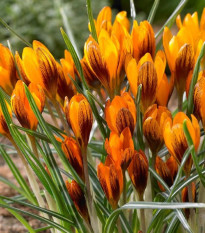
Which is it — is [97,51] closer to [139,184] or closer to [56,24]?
[139,184]

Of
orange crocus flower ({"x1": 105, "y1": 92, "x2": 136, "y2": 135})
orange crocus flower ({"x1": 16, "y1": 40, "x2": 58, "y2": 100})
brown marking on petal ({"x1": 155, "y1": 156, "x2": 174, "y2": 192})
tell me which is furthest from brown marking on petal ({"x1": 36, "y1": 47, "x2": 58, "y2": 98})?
brown marking on petal ({"x1": 155, "y1": 156, "x2": 174, "y2": 192})

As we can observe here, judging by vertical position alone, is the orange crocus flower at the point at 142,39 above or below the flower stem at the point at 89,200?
above

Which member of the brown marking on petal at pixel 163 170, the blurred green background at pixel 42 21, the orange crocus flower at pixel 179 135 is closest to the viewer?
the orange crocus flower at pixel 179 135

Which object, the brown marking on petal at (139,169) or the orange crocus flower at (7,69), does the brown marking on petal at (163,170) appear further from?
the orange crocus flower at (7,69)

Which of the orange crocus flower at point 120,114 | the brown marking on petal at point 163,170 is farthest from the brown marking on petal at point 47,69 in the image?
the brown marking on petal at point 163,170

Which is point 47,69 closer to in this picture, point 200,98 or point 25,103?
point 25,103

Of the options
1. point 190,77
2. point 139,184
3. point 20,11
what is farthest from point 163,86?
point 20,11

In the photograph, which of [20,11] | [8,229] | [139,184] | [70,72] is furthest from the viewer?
[20,11]
